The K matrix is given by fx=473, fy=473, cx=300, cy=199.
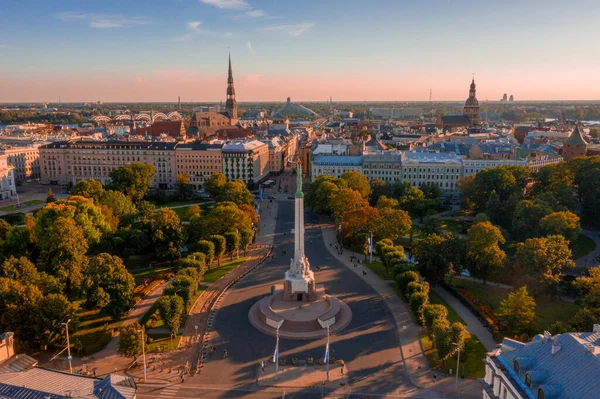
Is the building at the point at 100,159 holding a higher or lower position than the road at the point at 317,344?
higher

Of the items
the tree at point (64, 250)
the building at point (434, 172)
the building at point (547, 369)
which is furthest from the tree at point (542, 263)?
the building at point (434, 172)

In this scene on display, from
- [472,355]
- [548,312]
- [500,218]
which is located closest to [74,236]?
[472,355]

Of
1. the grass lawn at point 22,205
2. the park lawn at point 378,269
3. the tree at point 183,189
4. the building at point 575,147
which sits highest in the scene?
the building at point 575,147

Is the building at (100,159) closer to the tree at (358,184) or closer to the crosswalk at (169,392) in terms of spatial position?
the tree at (358,184)

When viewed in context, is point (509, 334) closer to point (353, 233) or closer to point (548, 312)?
point (548, 312)

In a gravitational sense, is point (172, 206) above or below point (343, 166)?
below

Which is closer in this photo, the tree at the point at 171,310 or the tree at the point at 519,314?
the tree at the point at 519,314
